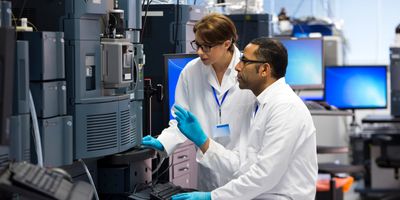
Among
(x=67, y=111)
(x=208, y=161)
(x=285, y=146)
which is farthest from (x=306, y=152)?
(x=67, y=111)

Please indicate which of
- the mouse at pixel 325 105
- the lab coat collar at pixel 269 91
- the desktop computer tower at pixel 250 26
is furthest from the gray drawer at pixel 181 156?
the mouse at pixel 325 105

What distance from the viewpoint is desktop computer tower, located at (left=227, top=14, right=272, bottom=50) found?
191 inches

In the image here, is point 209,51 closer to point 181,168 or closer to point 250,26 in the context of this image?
point 181,168

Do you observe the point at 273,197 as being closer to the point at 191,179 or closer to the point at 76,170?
the point at 76,170

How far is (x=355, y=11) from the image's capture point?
8.78 meters

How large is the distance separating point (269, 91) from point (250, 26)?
2.34 metres

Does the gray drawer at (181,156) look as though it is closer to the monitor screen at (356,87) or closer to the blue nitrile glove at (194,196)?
the blue nitrile glove at (194,196)

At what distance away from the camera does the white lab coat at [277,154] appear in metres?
2.46

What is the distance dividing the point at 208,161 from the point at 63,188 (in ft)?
3.50

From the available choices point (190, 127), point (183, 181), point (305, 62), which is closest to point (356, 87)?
point (305, 62)

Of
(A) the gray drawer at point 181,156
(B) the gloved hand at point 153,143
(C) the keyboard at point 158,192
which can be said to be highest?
(B) the gloved hand at point 153,143

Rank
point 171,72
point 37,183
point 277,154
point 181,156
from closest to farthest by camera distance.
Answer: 1. point 37,183
2. point 277,154
3. point 171,72
4. point 181,156

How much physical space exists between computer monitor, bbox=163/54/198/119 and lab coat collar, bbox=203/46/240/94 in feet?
0.77

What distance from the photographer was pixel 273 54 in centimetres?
259
